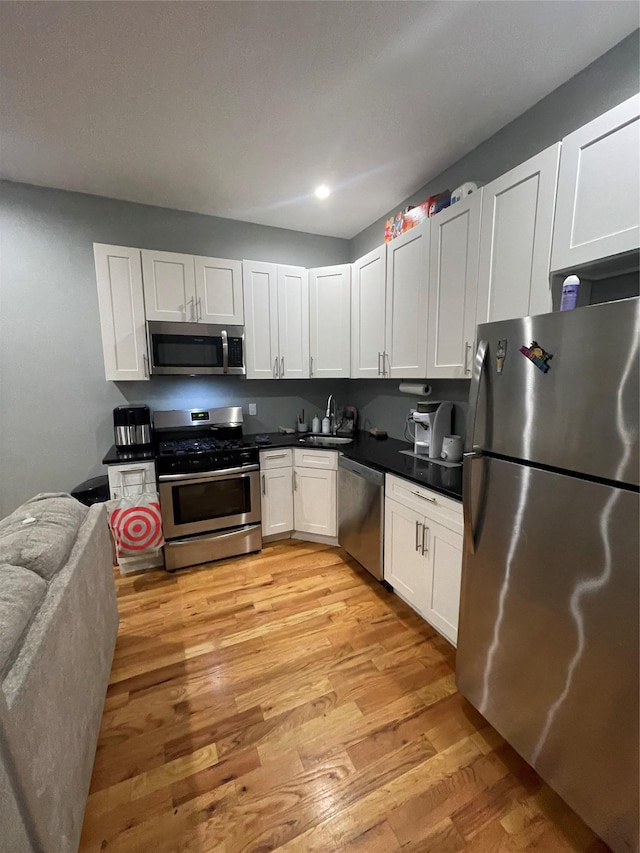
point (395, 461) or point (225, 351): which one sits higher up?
point (225, 351)

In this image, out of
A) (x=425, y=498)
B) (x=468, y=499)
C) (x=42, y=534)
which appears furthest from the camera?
(x=425, y=498)

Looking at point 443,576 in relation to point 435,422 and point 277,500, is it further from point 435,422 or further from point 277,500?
point 277,500

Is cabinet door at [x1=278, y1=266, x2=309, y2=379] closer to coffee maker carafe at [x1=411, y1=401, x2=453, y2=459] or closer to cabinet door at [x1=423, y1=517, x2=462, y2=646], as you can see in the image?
coffee maker carafe at [x1=411, y1=401, x2=453, y2=459]

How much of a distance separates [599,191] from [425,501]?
4.92ft

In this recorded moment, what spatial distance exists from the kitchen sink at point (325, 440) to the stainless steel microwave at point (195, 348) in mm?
834

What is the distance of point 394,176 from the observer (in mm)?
2404

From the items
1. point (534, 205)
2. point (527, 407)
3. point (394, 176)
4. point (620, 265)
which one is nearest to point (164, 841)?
point (527, 407)

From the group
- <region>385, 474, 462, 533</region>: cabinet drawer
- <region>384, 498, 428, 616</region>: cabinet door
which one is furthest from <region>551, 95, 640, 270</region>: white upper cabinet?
<region>384, 498, 428, 616</region>: cabinet door

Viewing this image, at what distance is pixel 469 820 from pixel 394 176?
133 inches

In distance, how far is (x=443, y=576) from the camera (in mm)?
1774

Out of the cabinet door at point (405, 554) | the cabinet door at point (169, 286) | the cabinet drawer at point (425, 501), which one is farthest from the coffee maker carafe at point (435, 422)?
the cabinet door at point (169, 286)

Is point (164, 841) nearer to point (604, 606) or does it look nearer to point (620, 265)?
point (604, 606)

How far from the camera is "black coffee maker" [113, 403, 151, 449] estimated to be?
106 inches

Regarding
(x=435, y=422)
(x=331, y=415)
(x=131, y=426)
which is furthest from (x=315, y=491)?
(x=131, y=426)
